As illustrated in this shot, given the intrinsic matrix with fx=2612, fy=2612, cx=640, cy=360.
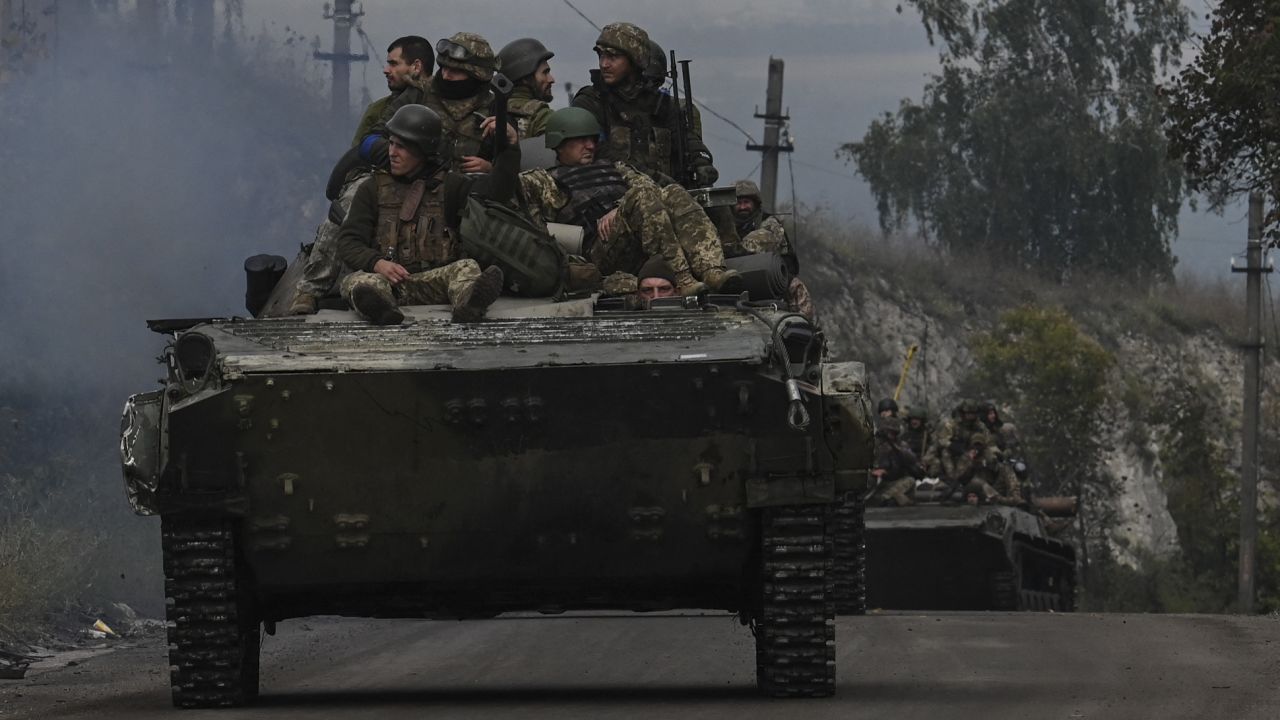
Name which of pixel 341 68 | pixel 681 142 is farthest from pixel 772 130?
pixel 681 142

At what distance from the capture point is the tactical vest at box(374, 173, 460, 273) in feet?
41.1

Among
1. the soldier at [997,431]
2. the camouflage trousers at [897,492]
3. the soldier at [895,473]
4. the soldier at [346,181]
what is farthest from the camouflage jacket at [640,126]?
the soldier at [997,431]

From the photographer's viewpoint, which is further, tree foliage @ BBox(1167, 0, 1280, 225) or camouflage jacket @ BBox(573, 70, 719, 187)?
tree foliage @ BBox(1167, 0, 1280, 225)

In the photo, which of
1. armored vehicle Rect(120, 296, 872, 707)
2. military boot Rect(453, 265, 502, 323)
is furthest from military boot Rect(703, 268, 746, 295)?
armored vehicle Rect(120, 296, 872, 707)

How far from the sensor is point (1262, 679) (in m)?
12.7

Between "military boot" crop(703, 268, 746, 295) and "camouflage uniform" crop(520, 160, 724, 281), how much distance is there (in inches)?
4.2

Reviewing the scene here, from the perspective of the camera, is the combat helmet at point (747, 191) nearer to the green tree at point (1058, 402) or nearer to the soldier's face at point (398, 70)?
the soldier's face at point (398, 70)

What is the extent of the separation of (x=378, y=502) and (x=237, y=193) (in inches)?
831

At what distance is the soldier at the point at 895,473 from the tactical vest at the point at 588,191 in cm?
1237

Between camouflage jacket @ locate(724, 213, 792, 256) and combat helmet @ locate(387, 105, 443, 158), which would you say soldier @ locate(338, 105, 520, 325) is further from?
camouflage jacket @ locate(724, 213, 792, 256)

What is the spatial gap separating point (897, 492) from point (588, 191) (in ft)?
42.1

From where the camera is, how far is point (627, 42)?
49.8 feet

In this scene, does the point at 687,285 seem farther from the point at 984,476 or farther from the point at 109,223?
the point at 109,223

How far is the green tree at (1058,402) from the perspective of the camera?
46.5m
